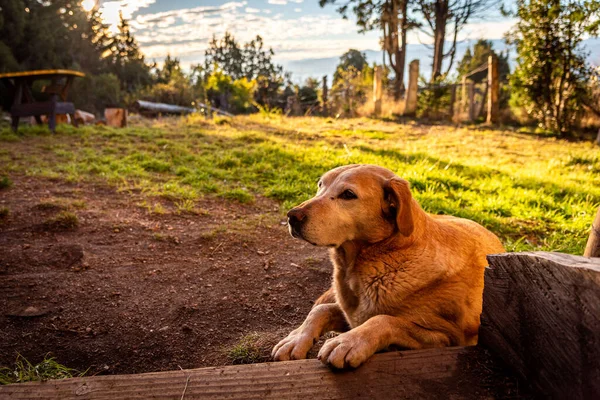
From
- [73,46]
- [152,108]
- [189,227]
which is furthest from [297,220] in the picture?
[73,46]

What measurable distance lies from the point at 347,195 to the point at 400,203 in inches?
11.7

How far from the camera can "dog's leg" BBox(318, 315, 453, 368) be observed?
5.61 feet

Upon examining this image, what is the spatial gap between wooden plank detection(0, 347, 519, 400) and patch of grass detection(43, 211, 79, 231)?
3.31m

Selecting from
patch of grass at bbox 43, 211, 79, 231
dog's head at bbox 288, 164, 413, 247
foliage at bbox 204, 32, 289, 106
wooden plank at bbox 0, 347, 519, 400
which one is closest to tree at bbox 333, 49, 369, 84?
foliage at bbox 204, 32, 289, 106

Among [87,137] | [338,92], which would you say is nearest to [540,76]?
[338,92]

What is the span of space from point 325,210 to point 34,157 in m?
7.63

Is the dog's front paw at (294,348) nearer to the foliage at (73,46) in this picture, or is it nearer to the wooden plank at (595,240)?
the wooden plank at (595,240)

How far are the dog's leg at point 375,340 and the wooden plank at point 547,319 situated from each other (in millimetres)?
370

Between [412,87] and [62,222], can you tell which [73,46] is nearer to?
[412,87]

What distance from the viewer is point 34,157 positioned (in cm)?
797

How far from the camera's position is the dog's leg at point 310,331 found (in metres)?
2.13

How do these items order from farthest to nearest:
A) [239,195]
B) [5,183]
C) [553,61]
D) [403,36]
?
[403,36] < [553,61] < [239,195] < [5,183]

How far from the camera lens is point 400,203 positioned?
2248mm

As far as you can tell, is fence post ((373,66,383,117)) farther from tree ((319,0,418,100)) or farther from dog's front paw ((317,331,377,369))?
dog's front paw ((317,331,377,369))
